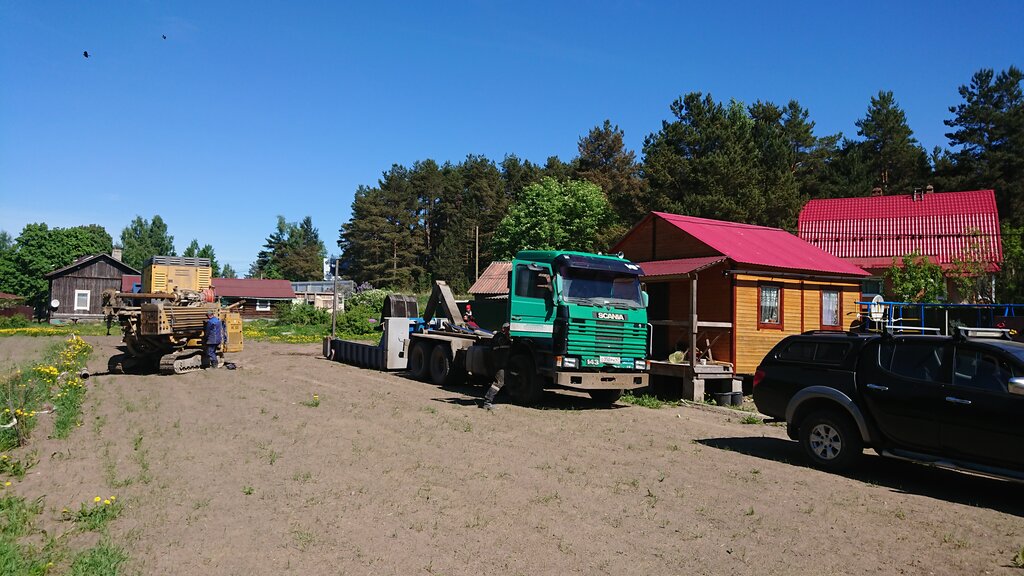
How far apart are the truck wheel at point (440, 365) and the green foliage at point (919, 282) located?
884 inches

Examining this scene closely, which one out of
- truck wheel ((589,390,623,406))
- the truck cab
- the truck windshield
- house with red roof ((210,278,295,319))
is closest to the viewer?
the truck cab

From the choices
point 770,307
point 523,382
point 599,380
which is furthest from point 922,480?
point 770,307

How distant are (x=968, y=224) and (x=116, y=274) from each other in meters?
62.6

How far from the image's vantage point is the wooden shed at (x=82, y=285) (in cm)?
5878

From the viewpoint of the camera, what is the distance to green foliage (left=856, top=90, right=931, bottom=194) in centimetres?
5234

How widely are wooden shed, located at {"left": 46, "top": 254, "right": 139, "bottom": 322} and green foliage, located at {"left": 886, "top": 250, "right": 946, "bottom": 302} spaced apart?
57.3 m

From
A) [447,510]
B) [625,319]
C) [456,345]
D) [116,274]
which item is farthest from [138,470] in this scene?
[116,274]

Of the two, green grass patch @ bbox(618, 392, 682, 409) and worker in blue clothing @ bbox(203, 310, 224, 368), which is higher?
worker in blue clothing @ bbox(203, 310, 224, 368)

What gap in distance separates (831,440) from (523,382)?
672 cm

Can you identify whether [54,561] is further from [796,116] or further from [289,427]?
[796,116]

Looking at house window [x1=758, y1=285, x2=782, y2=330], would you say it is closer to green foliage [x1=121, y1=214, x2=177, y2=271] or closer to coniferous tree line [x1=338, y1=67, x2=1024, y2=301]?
coniferous tree line [x1=338, y1=67, x2=1024, y2=301]

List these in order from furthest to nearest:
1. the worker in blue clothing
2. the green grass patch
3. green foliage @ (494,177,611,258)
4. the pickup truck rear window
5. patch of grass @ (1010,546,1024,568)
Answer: green foliage @ (494,177,611,258)
the worker in blue clothing
the green grass patch
the pickup truck rear window
patch of grass @ (1010,546,1024,568)

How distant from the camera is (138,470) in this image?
8.24 m

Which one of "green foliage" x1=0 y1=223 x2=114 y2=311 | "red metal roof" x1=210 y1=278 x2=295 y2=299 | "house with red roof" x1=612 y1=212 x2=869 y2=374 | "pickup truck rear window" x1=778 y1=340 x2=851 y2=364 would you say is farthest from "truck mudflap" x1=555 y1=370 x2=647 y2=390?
"green foliage" x1=0 y1=223 x2=114 y2=311
